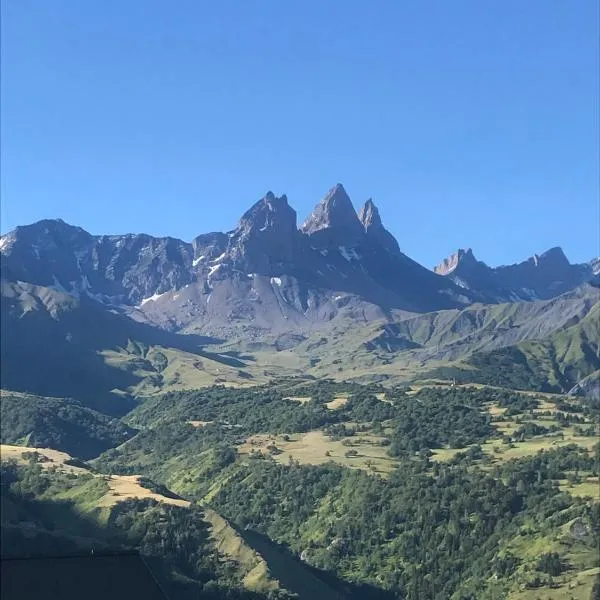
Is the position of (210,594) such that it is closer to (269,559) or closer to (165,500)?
(269,559)

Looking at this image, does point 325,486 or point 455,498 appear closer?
point 455,498

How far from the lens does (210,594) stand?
11344 centimetres

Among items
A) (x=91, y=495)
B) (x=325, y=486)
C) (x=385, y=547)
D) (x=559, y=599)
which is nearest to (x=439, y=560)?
(x=385, y=547)

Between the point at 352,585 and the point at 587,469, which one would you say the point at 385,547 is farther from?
the point at 587,469

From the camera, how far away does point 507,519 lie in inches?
6280

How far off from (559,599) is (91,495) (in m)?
85.1

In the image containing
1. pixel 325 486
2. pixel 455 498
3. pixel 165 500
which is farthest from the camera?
pixel 325 486

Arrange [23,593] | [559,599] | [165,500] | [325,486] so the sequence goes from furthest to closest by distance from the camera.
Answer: [325,486] → [165,500] → [559,599] → [23,593]

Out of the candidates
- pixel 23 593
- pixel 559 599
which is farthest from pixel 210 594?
pixel 23 593

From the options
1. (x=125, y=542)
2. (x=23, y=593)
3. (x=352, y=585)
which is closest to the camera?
(x=23, y=593)

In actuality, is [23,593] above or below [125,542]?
above

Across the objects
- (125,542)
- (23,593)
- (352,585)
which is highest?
(23,593)

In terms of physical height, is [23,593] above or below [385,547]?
above

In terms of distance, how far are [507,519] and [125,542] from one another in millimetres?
70037
